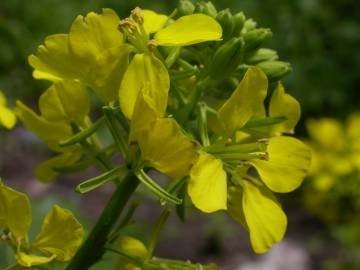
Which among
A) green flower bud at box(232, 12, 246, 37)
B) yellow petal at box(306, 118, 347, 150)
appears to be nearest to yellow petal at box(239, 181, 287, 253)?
green flower bud at box(232, 12, 246, 37)

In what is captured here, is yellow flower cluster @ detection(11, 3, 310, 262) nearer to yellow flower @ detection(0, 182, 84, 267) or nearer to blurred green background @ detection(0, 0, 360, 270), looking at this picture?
yellow flower @ detection(0, 182, 84, 267)

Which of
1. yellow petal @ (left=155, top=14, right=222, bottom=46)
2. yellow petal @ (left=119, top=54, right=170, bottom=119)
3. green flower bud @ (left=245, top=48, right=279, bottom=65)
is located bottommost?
green flower bud @ (left=245, top=48, right=279, bottom=65)

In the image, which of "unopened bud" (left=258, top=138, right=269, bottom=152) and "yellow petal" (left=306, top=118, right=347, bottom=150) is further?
"yellow petal" (left=306, top=118, right=347, bottom=150)

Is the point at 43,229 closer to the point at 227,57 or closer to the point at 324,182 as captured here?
the point at 227,57

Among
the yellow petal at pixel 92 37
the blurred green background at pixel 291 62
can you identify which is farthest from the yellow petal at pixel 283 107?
the blurred green background at pixel 291 62

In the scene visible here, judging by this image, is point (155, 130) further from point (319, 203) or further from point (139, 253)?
point (319, 203)

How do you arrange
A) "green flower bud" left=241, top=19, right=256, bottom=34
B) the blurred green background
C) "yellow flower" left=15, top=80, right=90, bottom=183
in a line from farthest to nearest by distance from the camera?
the blurred green background, "green flower bud" left=241, top=19, right=256, bottom=34, "yellow flower" left=15, top=80, right=90, bottom=183
